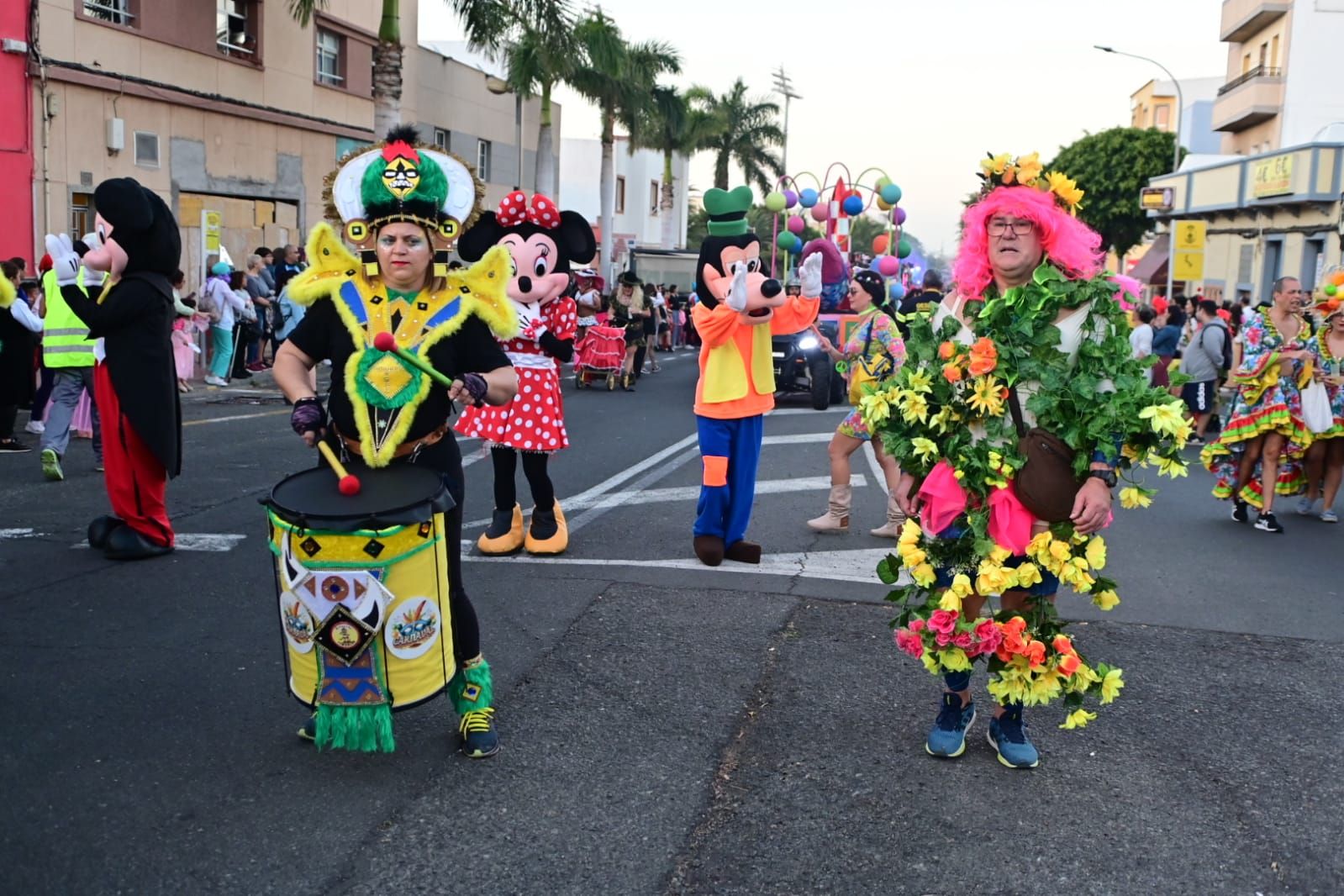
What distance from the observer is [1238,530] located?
31.2 ft

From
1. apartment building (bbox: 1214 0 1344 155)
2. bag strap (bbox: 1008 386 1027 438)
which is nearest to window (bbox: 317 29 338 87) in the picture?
bag strap (bbox: 1008 386 1027 438)

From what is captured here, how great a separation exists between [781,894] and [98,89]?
64.3ft

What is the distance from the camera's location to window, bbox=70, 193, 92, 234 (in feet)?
63.8

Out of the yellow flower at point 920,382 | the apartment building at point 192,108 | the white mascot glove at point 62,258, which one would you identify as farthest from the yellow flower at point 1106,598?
the apartment building at point 192,108

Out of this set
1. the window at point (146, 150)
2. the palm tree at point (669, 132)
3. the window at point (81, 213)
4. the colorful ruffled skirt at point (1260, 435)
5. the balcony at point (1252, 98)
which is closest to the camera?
the colorful ruffled skirt at point (1260, 435)

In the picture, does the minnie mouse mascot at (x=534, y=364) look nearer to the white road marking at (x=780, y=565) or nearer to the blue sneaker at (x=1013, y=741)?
the white road marking at (x=780, y=565)

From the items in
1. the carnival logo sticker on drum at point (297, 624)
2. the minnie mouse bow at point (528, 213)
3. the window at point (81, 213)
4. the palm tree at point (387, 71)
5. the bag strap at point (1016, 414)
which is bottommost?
the carnival logo sticker on drum at point (297, 624)

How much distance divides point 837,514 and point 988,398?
460 cm

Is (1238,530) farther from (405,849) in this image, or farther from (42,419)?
(42,419)

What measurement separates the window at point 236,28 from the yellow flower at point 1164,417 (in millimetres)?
21877

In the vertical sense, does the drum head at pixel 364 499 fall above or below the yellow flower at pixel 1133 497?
below

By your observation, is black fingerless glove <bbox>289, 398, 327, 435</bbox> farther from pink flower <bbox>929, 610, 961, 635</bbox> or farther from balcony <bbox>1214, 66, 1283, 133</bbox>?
balcony <bbox>1214, 66, 1283, 133</bbox>

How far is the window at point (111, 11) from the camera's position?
1959 centimetres

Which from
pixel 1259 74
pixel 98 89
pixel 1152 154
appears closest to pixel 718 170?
pixel 1152 154
